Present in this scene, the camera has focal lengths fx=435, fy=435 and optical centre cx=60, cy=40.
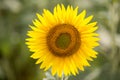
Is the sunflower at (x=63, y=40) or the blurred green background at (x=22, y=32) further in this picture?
the blurred green background at (x=22, y=32)

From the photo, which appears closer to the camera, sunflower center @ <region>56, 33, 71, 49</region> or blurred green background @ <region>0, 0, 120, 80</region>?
sunflower center @ <region>56, 33, 71, 49</region>

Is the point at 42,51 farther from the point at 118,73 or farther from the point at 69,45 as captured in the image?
the point at 118,73

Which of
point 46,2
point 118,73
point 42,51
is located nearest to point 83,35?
point 42,51

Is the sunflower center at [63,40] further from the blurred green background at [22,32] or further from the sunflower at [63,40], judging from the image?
the blurred green background at [22,32]

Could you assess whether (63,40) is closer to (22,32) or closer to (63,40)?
(63,40)

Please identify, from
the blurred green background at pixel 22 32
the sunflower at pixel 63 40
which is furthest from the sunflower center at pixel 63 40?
the blurred green background at pixel 22 32

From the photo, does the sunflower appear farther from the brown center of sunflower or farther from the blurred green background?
the blurred green background

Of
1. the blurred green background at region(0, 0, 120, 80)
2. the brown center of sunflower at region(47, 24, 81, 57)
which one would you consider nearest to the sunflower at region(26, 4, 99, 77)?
the brown center of sunflower at region(47, 24, 81, 57)
